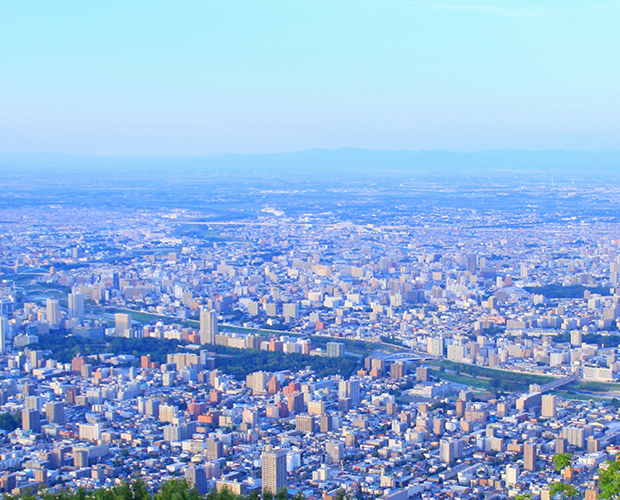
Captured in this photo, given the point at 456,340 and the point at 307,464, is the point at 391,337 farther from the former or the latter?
the point at 307,464

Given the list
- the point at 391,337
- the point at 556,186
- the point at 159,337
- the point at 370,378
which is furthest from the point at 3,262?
the point at 556,186

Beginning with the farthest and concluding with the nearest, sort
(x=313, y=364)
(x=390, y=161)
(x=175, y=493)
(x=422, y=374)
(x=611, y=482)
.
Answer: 1. (x=390, y=161)
2. (x=313, y=364)
3. (x=422, y=374)
4. (x=175, y=493)
5. (x=611, y=482)

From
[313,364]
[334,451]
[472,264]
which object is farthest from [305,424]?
[472,264]

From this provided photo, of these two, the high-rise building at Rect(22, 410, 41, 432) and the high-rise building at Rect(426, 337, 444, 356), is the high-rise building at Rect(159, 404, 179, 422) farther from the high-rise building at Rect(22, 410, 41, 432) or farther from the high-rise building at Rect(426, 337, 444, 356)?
the high-rise building at Rect(426, 337, 444, 356)

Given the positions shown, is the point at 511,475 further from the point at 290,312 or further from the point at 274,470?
the point at 290,312

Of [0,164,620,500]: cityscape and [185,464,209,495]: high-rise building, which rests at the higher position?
[185,464,209,495]: high-rise building

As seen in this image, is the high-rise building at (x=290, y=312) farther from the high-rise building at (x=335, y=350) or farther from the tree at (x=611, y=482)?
the tree at (x=611, y=482)

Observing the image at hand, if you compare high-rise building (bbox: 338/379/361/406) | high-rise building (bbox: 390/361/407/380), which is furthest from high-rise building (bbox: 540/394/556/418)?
high-rise building (bbox: 390/361/407/380)
